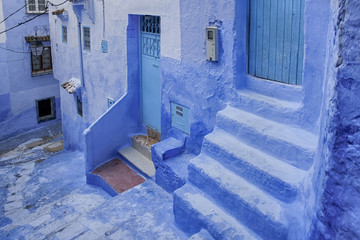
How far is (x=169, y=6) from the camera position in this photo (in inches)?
266

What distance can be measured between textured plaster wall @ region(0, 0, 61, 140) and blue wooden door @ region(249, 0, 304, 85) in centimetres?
1382

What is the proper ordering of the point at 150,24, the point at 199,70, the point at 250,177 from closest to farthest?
the point at 250,177 < the point at 199,70 < the point at 150,24

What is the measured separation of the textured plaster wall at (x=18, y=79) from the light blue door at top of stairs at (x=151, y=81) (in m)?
10.3

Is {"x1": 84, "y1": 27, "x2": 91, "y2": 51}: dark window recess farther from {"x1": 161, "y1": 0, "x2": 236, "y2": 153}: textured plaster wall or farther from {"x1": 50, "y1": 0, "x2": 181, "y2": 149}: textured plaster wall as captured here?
{"x1": 161, "y1": 0, "x2": 236, "y2": 153}: textured plaster wall

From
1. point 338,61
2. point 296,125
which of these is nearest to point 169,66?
point 296,125

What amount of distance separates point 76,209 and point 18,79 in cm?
1171

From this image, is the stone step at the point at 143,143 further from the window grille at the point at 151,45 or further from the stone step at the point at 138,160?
the window grille at the point at 151,45

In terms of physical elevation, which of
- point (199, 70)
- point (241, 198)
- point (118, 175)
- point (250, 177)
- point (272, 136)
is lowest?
point (118, 175)

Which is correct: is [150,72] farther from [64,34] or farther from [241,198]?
[64,34]

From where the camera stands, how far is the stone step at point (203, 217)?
4316 mm

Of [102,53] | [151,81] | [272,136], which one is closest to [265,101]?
[272,136]

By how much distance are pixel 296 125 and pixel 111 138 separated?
4.88 m

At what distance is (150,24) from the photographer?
795 cm

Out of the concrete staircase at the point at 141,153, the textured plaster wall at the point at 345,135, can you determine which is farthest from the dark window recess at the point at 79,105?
the textured plaster wall at the point at 345,135
